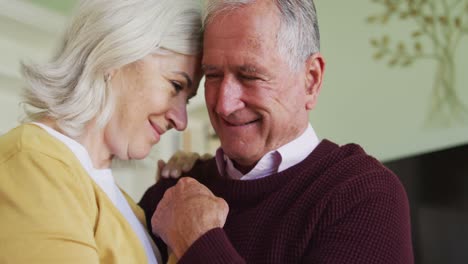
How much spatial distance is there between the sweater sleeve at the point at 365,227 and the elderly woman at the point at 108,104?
0.37 metres

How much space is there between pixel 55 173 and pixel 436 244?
6.33 feet

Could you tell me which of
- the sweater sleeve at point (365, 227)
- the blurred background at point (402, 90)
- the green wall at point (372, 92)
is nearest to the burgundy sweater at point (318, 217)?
the sweater sleeve at point (365, 227)

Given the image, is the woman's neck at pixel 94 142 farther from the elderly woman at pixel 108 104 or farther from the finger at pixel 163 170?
the finger at pixel 163 170

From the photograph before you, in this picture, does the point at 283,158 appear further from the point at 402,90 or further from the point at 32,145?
the point at 402,90

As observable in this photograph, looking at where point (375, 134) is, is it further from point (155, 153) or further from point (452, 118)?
point (155, 153)

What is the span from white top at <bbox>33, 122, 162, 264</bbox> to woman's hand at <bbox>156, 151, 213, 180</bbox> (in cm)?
21

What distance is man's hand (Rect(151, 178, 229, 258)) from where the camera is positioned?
→ 3.69 feet

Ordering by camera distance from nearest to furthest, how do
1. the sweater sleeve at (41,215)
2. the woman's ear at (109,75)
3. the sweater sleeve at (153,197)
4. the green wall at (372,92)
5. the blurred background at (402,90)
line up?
the sweater sleeve at (41,215), the woman's ear at (109,75), the sweater sleeve at (153,197), the blurred background at (402,90), the green wall at (372,92)

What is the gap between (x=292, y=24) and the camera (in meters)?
1.34

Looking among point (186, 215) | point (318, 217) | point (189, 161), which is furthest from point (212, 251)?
point (189, 161)

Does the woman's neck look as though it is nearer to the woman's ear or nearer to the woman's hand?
the woman's ear

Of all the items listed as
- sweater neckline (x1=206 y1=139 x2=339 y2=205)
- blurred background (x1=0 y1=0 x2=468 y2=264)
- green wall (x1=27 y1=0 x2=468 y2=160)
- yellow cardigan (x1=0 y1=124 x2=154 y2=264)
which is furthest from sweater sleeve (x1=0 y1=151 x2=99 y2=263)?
green wall (x1=27 y1=0 x2=468 y2=160)

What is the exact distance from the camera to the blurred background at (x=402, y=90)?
2570 mm

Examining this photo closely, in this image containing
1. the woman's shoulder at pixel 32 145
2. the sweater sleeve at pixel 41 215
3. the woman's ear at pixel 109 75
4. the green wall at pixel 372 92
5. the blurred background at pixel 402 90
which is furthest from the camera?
the green wall at pixel 372 92
